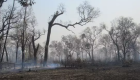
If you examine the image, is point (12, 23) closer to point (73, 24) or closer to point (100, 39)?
point (73, 24)

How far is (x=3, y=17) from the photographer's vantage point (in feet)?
108

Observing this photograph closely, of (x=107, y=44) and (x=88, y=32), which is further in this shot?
(x=107, y=44)

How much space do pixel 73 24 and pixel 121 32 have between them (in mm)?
26292

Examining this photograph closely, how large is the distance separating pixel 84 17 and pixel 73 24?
283cm

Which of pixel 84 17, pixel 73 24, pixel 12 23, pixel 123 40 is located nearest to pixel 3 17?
pixel 12 23

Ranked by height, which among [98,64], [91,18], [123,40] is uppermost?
[91,18]

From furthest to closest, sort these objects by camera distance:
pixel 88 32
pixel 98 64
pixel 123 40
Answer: pixel 88 32, pixel 123 40, pixel 98 64

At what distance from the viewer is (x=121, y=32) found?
58469mm

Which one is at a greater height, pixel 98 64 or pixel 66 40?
pixel 66 40

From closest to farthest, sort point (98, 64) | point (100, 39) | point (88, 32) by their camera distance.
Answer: point (98, 64) < point (88, 32) < point (100, 39)

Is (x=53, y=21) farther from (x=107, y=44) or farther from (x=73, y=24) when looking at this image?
(x=107, y=44)

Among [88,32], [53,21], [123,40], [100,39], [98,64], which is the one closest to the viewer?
[98,64]

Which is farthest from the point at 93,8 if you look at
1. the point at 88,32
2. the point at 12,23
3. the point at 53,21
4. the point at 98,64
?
the point at 88,32

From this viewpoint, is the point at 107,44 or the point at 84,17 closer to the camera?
the point at 84,17
